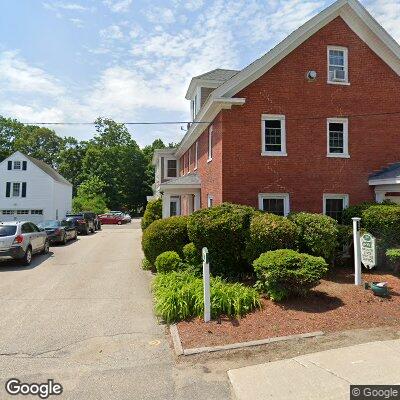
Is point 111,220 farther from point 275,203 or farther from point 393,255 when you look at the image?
point 393,255

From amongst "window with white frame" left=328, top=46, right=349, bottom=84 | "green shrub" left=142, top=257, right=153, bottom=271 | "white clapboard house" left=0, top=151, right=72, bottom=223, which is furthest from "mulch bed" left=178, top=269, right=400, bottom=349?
"white clapboard house" left=0, top=151, right=72, bottom=223

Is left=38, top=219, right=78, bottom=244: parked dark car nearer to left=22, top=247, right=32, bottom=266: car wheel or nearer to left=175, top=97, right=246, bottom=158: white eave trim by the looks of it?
left=22, top=247, right=32, bottom=266: car wheel

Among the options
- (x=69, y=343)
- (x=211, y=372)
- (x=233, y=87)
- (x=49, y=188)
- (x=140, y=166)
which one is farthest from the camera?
(x=140, y=166)

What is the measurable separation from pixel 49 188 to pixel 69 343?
39.3 m

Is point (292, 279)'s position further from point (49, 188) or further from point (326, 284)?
point (49, 188)

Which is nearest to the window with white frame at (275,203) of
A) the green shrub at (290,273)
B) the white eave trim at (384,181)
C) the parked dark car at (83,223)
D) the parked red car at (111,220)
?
the white eave trim at (384,181)

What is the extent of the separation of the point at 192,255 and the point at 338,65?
32.5 feet

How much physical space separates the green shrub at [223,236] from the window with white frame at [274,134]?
4.40m

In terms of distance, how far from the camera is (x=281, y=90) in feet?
47.2

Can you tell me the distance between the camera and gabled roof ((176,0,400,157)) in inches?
542

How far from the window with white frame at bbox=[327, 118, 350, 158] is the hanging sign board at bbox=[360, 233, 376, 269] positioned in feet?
18.5

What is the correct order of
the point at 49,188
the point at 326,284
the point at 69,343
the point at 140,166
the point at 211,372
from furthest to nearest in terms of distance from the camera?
the point at 140,166 < the point at 49,188 < the point at 326,284 < the point at 69,343 < the point at 211,372

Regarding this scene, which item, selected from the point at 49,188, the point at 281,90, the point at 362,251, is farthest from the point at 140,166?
the point at 362,251

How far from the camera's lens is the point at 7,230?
14375 millimetres
